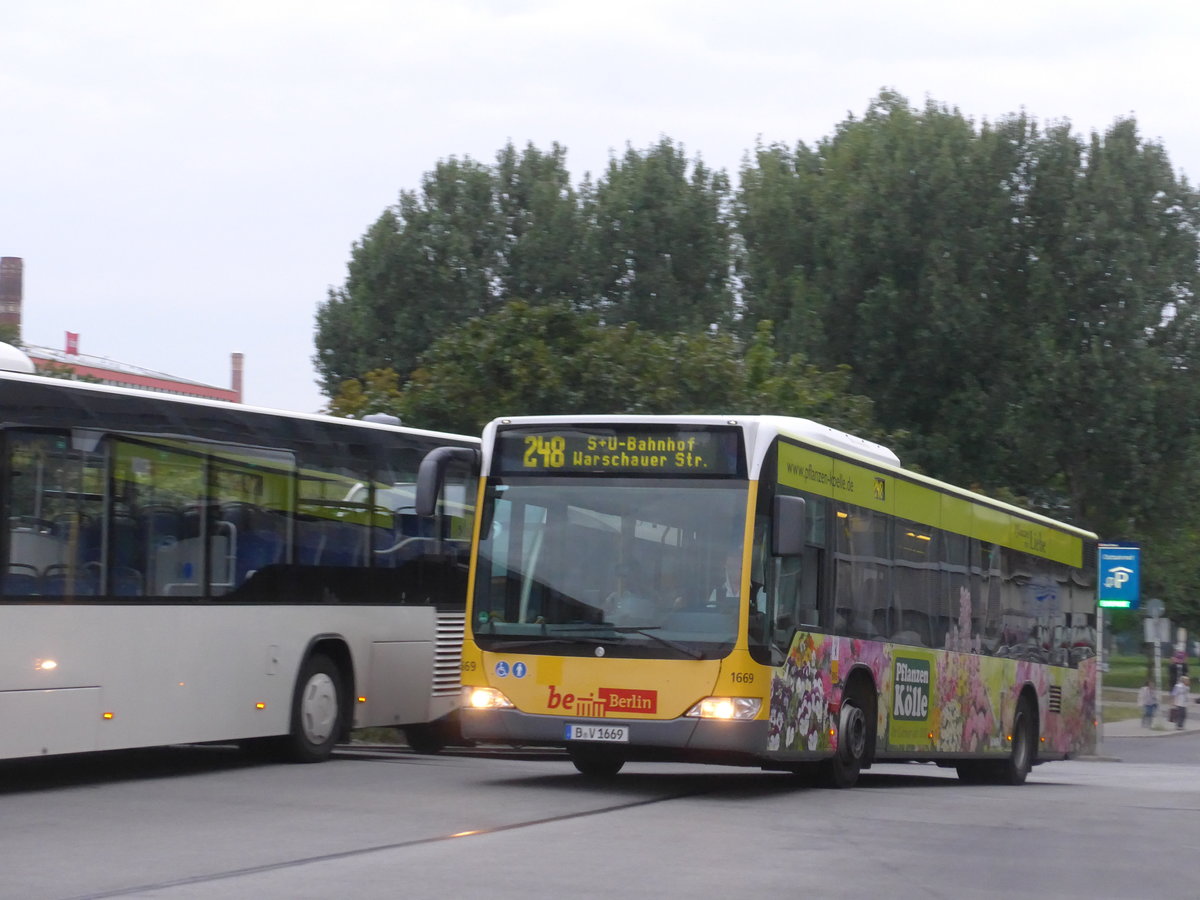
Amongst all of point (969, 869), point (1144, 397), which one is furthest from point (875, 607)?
point (1144, 397)

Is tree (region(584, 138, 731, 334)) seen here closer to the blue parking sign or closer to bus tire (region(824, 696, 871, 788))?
the blue parking sign

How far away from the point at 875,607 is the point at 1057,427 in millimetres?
30215

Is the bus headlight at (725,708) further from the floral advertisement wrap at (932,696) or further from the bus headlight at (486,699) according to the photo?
the bus headlight at (486,699)

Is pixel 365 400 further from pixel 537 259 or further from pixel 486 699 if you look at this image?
pixel 537 259

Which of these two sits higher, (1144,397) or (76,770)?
(1144,397)

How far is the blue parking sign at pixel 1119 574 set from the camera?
30.0 meters

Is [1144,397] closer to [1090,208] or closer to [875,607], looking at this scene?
[1090,208]

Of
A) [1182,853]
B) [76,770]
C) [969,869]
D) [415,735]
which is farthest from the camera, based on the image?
Result: [415,735]

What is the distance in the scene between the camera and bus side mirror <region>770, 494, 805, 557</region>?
12.8m

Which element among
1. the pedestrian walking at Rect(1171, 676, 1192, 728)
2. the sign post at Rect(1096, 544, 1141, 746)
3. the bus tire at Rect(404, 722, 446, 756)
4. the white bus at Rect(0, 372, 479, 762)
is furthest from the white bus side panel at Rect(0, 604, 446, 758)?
the pedestrian walking at Rect(1171, 676, 1192, 728)

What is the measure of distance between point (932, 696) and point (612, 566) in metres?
4.94

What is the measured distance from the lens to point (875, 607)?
15.2 metres

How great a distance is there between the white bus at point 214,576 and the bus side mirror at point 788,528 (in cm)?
429

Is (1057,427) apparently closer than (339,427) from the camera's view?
No
